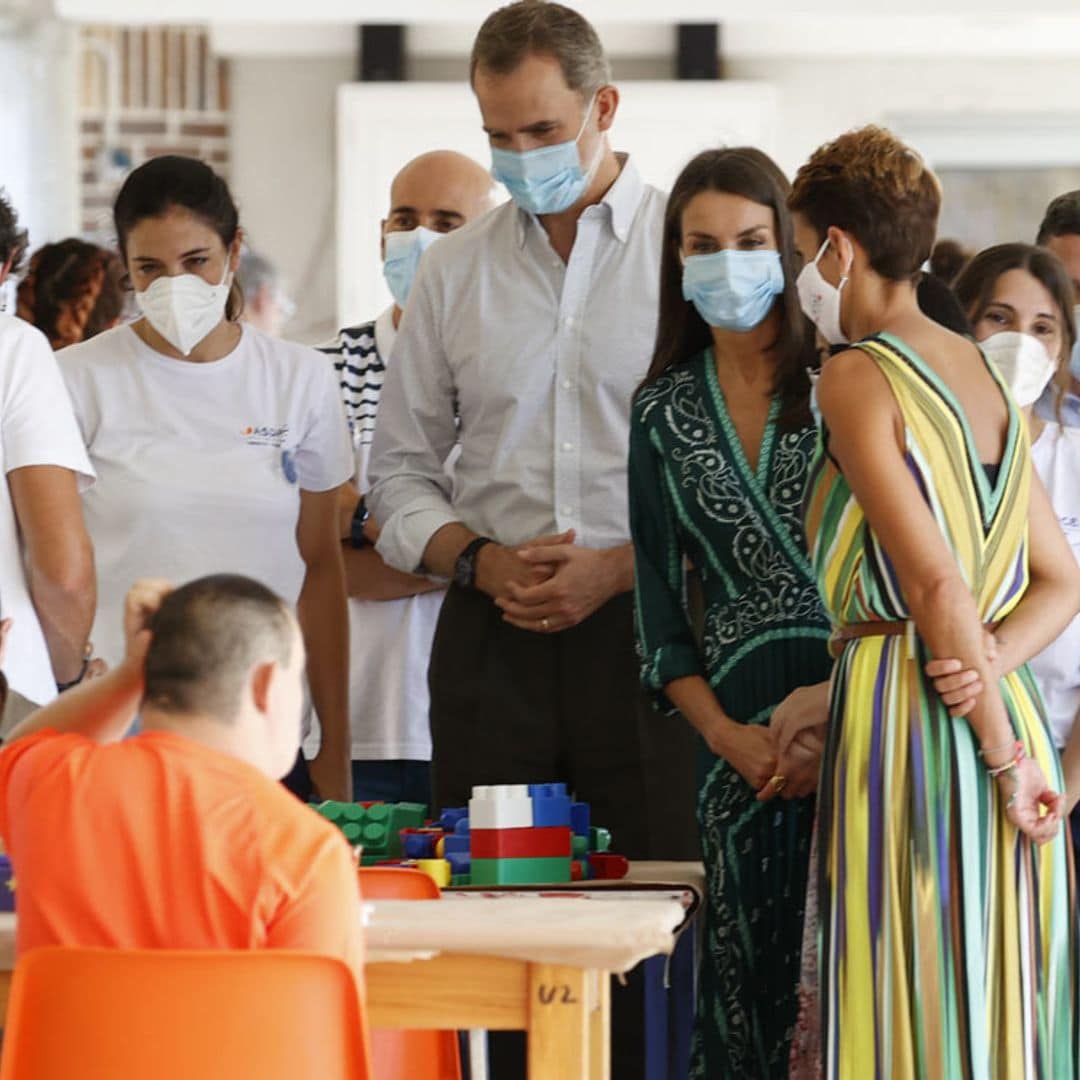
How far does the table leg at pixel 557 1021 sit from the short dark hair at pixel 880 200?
0.95m

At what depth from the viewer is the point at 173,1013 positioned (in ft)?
5.12

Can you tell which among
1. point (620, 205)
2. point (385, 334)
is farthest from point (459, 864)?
point (385, 334)

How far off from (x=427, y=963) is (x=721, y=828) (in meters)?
0.75

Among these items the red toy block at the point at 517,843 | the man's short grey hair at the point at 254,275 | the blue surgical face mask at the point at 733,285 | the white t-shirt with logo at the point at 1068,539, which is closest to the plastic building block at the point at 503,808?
the red toy block at the point at 517,843

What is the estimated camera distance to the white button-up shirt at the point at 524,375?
9.38 feet

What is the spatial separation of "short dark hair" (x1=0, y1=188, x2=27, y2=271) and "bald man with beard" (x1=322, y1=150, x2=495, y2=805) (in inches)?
27.8

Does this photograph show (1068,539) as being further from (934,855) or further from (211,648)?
(211,648)

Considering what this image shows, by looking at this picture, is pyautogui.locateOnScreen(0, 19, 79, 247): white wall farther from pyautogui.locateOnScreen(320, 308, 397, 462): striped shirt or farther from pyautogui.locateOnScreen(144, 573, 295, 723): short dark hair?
pyautogui.locateOnScreen(144, 573, 295, 723): short dark hair

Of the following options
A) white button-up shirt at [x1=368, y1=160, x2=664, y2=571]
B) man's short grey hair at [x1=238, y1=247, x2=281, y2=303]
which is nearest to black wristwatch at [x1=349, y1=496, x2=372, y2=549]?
white button-up shirt at [x1=368, y1=160, x2=664, y2=571]

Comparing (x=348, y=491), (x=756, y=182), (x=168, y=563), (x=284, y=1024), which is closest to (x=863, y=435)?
(x=756, y=182)

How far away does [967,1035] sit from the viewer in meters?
2.10

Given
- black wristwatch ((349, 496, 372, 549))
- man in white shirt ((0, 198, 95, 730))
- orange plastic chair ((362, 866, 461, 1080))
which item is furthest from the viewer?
black wristwatch ((349, 496, 372, 549))

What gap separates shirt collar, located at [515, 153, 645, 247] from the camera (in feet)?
9.51

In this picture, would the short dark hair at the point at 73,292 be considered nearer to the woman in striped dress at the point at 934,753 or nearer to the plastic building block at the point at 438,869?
the plastic building block at the point at 438,869
